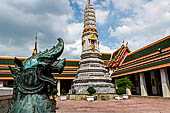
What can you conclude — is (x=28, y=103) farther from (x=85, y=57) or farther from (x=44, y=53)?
(x=85, y=57)

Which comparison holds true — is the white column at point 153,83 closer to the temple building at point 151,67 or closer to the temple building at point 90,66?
the temple building at point 151,67

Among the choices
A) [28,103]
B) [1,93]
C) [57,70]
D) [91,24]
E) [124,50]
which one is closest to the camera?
[28,103]

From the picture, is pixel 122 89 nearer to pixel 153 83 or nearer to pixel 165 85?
pixel 165 85

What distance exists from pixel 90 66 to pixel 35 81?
16137 mm

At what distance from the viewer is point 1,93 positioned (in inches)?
233

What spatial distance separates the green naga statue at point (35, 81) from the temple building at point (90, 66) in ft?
46.0

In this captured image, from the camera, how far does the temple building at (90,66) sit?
17188 millimetres

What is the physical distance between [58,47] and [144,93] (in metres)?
17.9

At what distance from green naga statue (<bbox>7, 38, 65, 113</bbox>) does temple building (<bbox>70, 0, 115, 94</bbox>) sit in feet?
46.0

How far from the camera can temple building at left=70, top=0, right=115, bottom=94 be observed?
677 inches

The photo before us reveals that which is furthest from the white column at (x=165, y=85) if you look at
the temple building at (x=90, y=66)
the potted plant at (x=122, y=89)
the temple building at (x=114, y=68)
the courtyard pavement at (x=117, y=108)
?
the temple building at (x=90, y=66)

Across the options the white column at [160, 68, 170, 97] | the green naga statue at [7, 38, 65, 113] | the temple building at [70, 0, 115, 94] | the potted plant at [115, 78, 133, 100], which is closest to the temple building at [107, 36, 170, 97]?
the white column at [160, 68, 170, 97]

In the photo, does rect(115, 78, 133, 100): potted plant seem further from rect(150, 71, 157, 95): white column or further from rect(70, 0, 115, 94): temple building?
rect(150, 71, 157, 95): white column

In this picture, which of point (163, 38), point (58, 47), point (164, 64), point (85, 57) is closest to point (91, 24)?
point (85, 57)
